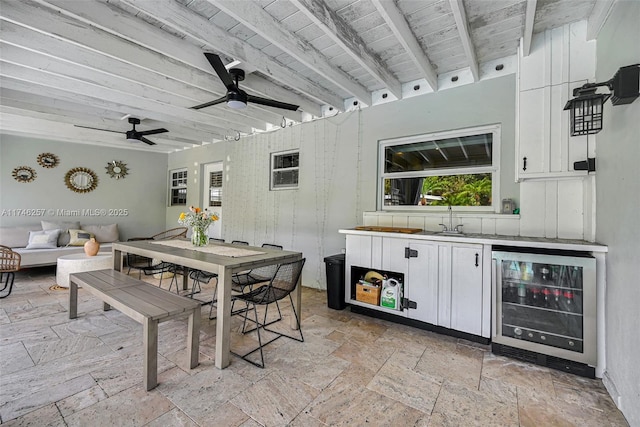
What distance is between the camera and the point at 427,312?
286 cm

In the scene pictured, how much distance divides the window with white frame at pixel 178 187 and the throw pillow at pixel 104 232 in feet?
4.80

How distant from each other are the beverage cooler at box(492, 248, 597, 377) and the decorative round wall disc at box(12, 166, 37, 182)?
817 centimetres

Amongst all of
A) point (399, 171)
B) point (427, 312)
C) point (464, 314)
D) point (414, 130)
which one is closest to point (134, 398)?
point (427, 312)

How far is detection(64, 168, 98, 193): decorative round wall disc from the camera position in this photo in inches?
243

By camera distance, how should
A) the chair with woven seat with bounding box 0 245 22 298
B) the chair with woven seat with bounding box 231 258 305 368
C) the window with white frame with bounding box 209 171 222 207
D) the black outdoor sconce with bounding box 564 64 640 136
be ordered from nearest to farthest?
the black outdoor sconce with bounding box 564 64 640 136
the chair with woven seat with bounding box 231 258 305 368
the chair with woven seat with bounding box 0 245 22 298
the window with white frame with bounding box 209 171 222 207

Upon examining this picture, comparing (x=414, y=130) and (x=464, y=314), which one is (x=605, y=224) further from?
(x=414, y=130)

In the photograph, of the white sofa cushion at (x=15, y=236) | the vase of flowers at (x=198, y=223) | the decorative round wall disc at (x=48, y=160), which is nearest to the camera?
the vase of flowers at (x=198, y=223)

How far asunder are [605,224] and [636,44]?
48.8 inches

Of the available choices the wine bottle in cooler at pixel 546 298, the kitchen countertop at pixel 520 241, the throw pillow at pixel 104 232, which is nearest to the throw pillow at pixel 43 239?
the throw pillow at pixel 104 232

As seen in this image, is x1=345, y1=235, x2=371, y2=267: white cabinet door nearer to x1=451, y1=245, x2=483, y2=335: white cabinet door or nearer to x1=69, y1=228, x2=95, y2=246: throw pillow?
x1=451, y1=245, x2=483, y2=335: white cabinet door

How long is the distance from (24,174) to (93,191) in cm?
113

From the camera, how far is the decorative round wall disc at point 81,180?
20.3 ft

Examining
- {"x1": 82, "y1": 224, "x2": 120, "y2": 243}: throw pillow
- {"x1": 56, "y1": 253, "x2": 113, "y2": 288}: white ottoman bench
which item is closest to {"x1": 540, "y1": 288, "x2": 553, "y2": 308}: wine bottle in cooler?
{"x1": 56, "y1": 253, "x2": 113, "y2": 288}: white ottoman bench

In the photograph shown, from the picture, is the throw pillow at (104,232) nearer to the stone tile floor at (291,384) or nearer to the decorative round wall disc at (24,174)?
the decorative round wall disc at (24,174)
